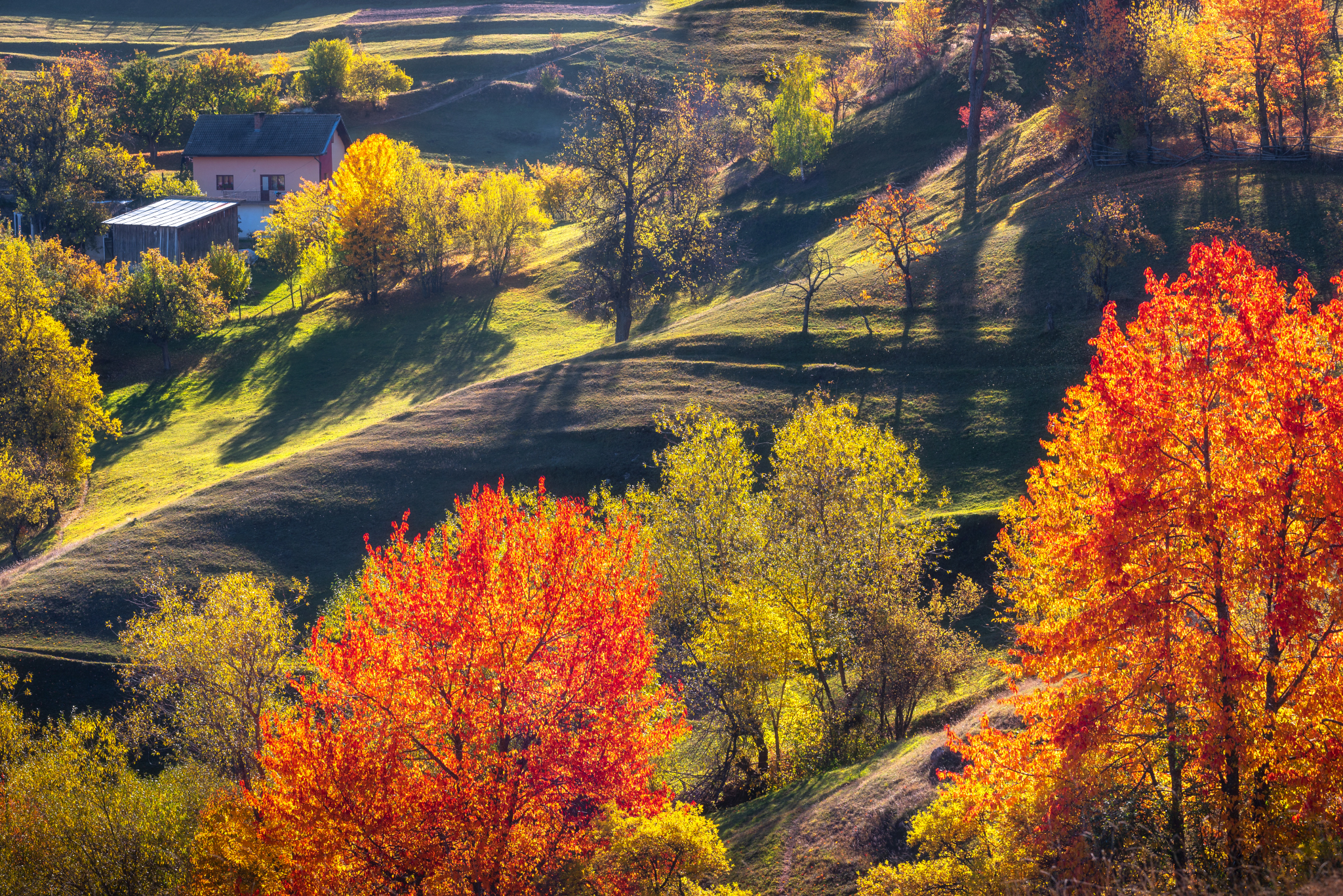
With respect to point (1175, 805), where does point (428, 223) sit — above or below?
above

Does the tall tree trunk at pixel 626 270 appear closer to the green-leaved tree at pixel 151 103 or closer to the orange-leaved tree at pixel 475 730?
the orange-leaved tree at pixel 475 730

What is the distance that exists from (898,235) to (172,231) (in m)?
72.2

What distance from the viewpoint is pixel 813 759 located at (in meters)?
31.3

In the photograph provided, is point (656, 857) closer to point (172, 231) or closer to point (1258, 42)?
point (1258, 42)

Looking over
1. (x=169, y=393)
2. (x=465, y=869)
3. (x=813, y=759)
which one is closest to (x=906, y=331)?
(x=813, y=759)

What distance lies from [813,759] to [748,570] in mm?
7106

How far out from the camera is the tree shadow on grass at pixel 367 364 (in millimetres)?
66312

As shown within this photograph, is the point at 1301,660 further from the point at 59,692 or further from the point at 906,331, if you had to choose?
the point at 59,692

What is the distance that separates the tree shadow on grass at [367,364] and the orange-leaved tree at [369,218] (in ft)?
11.2

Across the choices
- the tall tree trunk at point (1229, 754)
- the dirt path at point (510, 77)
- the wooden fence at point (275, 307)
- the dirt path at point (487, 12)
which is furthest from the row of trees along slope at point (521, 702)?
the dirt path at point (487, 12)

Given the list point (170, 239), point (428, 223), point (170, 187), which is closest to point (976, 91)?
point (428, 223)

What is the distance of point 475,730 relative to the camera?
74.0 ft

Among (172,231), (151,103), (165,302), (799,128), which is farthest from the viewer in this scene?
(151,103)

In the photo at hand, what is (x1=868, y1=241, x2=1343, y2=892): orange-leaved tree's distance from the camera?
614 inches
